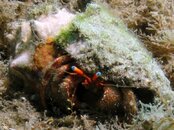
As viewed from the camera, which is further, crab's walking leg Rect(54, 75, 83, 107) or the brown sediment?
the brown sediment

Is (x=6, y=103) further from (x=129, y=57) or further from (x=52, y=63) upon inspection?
(x=129, y=57)

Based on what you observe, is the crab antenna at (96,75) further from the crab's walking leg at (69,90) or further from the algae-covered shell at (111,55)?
the crab's walking leg at (69,90)

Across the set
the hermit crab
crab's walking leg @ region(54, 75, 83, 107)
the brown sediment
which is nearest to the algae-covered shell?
the hermit crab

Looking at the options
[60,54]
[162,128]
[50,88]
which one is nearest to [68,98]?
[50,88]

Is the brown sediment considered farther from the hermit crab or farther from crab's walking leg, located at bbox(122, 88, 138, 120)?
crab's walking leg, located at bbox(122, 88, 138, 120)

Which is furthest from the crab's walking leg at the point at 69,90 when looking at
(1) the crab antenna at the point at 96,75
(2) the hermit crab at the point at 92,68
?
(1) the crab antenna at the point at 96,75

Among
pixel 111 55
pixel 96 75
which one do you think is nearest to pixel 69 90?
A: pixel 96 75

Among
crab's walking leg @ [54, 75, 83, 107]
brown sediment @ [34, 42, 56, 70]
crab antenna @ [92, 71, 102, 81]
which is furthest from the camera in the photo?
brown sediment @ [34, 42, 56, 70]

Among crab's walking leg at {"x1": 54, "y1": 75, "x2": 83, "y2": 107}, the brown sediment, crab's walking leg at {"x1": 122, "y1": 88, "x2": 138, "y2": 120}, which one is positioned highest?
the brown sediment
